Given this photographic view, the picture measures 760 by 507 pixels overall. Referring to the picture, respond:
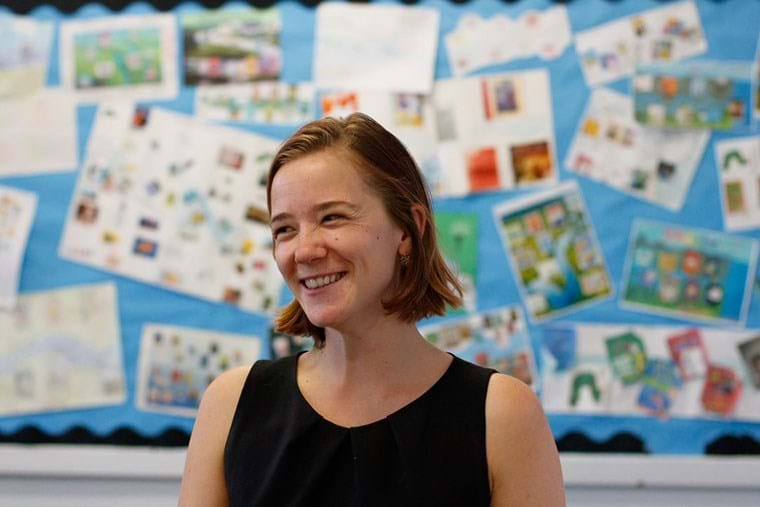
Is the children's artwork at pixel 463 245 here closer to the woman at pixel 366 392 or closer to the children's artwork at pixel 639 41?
the children's artwork at pixel 639 41

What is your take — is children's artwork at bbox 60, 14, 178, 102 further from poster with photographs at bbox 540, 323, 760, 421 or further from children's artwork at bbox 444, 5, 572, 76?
poster with photographs at bbox 540, 323, 760, 421

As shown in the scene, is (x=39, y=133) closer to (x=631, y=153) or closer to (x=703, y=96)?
(x=631, y=153)

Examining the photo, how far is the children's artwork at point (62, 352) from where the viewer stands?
2061 millimetres

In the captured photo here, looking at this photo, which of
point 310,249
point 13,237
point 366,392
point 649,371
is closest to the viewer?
point 310,249

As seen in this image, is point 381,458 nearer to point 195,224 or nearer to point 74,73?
point 195,224

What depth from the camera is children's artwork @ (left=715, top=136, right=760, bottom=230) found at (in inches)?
77.9

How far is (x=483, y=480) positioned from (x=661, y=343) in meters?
0.91

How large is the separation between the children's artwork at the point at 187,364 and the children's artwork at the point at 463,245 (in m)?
0.46

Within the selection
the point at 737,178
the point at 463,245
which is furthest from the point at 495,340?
the point at 737,178

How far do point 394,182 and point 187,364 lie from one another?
39.3 inches

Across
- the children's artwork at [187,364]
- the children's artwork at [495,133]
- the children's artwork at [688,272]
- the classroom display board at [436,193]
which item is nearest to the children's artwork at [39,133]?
the classroom display board at [436,193]

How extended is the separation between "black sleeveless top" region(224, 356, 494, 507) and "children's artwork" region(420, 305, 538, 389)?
28.8 inches

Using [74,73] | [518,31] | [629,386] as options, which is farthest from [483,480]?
[74,73]

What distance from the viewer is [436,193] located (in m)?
2.02
